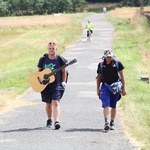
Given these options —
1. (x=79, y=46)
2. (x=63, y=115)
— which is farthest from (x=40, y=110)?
(x=79, y=46)

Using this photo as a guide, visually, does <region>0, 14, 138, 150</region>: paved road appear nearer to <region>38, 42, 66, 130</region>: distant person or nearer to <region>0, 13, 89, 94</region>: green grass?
<region>38, 42, 66, 130</region>: distant person

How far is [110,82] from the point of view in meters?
10.6

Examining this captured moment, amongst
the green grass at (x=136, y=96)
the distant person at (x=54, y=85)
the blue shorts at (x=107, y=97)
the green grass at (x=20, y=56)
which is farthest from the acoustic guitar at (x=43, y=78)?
the green grass at (x=20, y=56)

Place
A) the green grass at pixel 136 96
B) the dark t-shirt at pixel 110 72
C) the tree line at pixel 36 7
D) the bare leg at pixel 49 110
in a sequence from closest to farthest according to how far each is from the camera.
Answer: the green grass at pixel 136 96
the dark t-shirt at pixel 110 72
the bare leg at pixel 49 110
the tree line at pixel 36 7

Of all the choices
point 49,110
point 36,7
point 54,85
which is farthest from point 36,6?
point 54,85

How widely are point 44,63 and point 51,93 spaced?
0.60 m

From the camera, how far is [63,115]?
12.3m

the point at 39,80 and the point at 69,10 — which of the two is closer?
the point at 39,80

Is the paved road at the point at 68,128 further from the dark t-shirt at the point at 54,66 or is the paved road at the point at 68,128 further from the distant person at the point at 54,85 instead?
the dark t-shirt at the point at 54,66

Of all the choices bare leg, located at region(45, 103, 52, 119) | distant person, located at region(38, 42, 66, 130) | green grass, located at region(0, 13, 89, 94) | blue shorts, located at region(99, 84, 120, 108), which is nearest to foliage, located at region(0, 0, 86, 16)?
green grass, located at region(0, 13, 89, 94)

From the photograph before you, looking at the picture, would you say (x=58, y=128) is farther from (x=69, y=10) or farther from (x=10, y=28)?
(x=69, y=10)

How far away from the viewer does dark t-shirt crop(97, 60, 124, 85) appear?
10.5m

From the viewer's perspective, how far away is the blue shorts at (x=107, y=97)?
1055 cm

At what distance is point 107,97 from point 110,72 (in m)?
0.49
